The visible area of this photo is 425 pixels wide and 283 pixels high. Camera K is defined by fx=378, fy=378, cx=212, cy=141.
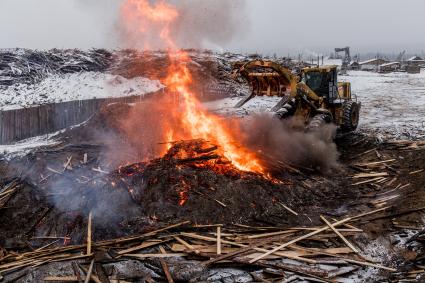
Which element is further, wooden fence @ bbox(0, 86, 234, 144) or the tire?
wooden fence @ bbox(0, 86, 234, 144)

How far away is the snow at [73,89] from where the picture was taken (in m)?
21.1

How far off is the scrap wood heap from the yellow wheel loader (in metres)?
5.96

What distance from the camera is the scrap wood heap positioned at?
7465 millimetres

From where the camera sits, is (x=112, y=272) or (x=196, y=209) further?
(x=196, y=209)

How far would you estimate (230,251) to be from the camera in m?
8.11

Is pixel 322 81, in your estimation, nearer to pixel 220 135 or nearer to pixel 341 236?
pixel 220 135

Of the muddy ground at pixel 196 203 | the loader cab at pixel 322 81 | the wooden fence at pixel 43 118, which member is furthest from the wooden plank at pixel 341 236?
the wooden fence at pixel 43 118

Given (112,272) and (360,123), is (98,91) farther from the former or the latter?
(112,272)

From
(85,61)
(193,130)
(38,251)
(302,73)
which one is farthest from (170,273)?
(85,61)

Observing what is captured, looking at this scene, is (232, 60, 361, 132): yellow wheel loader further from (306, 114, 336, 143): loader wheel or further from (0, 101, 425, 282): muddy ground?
(0, 101, 425, 282): muddy ground

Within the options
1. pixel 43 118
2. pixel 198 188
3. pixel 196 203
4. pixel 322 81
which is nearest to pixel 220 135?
pixel 198 188

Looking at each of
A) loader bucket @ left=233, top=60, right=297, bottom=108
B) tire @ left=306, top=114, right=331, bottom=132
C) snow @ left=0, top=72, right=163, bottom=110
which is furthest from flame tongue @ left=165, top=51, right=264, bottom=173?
snow @ left=0, top=72, right=163, bottom=110

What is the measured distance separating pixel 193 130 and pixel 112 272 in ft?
27.7

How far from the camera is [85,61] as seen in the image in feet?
90.1
